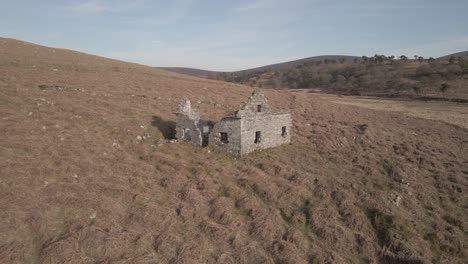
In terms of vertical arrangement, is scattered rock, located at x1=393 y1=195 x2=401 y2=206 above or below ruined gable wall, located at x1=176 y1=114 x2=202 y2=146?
below

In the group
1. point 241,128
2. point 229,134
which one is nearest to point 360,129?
point 241,128

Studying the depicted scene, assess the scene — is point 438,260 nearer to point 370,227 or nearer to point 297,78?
point 370,227

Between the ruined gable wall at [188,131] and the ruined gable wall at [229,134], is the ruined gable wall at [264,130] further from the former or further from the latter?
the ruined gable wall at [188,131]

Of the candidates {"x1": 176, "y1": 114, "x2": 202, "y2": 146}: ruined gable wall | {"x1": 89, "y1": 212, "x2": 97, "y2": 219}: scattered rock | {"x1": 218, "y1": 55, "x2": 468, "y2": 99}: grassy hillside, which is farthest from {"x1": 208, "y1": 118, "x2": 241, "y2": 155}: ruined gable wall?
{"x1": 218, "y1": 55, "x2": 468, "y2": 99}: grassy hillside

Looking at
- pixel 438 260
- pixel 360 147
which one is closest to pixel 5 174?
pixel 438 260

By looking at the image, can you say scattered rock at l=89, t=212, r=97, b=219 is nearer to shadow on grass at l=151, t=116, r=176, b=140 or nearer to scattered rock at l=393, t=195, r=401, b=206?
shadow on grass at l=151, t=116, r=176, b=140

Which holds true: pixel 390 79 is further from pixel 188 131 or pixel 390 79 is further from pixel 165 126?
pixel 188 131
